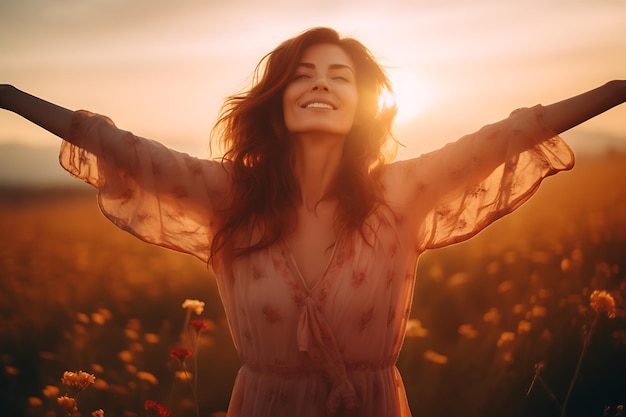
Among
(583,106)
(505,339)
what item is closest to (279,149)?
(583,106)

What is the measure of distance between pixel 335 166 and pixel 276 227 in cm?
29

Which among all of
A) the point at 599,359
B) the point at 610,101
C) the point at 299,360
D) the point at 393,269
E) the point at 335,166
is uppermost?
the point at 610,101

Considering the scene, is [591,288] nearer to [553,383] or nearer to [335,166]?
[553,383]

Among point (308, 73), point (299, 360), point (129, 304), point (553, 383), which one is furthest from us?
point (129, 304)

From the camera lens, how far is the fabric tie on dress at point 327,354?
1.98 metres

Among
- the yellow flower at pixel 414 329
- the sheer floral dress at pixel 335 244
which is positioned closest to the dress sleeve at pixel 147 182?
the sheer floral dress at pixel 335 244

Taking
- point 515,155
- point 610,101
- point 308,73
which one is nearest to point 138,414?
point 308,73

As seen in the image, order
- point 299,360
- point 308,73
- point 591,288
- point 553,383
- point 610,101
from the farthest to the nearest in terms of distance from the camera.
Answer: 1. point 591,288
2. point 553,383
3. point 308,73
4. point 299,360
5. point 610,101

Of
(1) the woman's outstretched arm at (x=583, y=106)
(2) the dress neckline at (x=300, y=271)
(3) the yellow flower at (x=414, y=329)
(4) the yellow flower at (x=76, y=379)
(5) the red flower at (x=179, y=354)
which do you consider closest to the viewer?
(1) the woman's outstretched arm at (x=583, y=106)

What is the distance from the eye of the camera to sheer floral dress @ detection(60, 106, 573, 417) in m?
2.01

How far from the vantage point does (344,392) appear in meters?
2.00

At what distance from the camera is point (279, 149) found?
2.27 metres

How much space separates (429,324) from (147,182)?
160 cm

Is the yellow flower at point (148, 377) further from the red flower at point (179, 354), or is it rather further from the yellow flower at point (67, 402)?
the yellow flower at point (67, 402)
